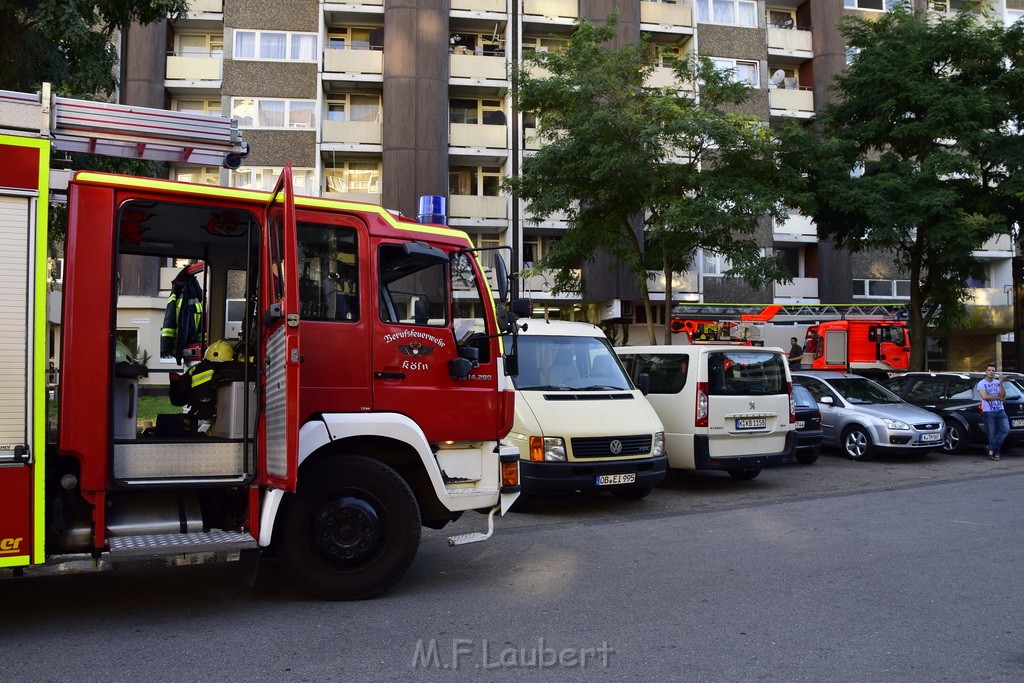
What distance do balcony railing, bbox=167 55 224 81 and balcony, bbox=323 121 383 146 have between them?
4260 mm

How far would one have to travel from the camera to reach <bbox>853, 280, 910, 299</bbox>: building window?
34031 mm

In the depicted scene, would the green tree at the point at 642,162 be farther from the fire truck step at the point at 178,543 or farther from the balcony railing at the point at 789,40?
the balcony railing at the point at 789,40

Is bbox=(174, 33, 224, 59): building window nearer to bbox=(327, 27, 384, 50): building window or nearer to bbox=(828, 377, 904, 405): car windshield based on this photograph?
bbox=(327, 27, 384, 50): building window

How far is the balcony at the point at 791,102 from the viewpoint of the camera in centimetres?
3319

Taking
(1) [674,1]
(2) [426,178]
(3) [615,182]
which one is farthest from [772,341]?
(1) [674,1]

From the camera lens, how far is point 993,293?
35.3 metres

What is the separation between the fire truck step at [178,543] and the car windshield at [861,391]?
12858 millimetres

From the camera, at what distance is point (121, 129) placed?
5410 millimetres

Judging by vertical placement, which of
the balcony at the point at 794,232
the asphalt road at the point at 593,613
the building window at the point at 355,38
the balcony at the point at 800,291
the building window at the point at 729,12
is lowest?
the asphalt road at the point at 593,613

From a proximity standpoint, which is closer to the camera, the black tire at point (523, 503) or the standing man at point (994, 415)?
the black tire at point (523, 503)

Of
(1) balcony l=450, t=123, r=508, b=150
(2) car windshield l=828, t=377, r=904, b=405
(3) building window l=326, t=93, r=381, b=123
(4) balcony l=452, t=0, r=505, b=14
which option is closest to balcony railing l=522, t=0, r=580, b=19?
(4) balcony l=452, t=0, r=505, b=14

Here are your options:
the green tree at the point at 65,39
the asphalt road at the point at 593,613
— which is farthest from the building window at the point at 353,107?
the asphalt road at the point at 593,613

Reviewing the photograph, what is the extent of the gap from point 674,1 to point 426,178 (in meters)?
12.3

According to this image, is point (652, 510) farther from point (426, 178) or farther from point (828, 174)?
point (426, 178)
